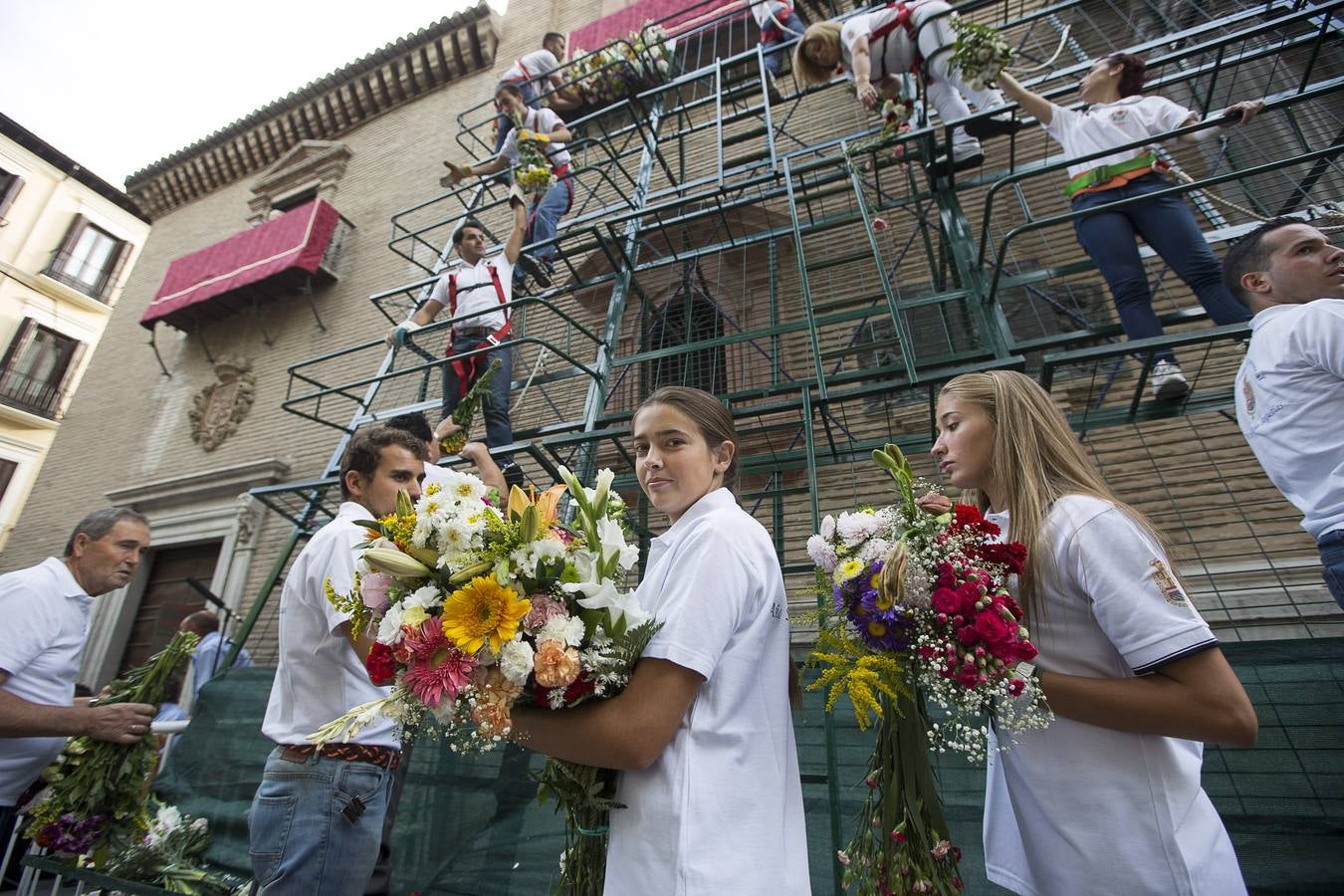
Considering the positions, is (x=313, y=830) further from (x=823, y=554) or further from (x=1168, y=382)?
(x=1168, y=382)

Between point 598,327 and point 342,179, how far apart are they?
8187 millimetres

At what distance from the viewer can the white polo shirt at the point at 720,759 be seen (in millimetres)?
1196

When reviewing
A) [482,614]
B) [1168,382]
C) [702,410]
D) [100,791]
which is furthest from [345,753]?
[1168,382]

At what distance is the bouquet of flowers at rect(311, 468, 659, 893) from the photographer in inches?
50.2

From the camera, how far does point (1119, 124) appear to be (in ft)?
12.6

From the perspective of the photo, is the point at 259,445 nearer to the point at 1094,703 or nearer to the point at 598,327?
the point at 598,327

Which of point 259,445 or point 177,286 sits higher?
point 177,286

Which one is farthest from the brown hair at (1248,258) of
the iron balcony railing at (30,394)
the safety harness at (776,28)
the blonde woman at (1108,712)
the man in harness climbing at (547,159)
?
the iron balcony railing at (30,394)

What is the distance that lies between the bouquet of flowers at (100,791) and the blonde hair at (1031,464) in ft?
12.5

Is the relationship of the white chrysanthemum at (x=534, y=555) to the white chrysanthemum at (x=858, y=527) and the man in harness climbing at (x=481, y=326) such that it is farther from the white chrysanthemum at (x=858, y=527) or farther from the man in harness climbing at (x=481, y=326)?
the man in harness climbing at (x=481, y=326)

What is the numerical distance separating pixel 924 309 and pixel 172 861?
6.27 meters

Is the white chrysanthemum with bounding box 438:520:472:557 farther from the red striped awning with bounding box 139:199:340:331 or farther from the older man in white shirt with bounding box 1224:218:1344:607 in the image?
the red striped awning with bounding box 139:199:340:331

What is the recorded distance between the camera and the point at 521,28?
37.0ft

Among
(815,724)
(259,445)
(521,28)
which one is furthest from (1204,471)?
(521,28)
